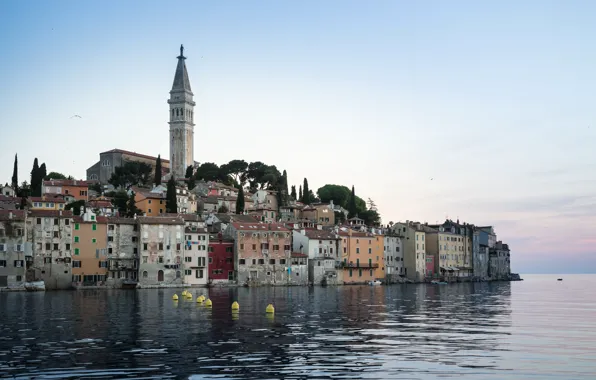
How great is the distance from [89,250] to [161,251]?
876 centimetres

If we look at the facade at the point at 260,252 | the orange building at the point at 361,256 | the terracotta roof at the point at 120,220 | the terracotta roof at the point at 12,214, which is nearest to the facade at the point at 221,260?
the facade at the point at 260,252

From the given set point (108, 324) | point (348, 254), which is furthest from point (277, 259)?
point (108, 324)

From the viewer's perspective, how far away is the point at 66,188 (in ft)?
341

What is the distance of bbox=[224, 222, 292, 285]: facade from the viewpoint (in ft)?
298

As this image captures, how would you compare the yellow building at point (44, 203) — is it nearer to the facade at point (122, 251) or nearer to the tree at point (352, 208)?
the facade at point (122, 251)

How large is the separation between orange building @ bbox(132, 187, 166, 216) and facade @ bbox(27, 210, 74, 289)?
80.1 ft

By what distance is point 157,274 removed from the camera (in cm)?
8388

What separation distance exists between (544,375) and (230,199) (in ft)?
324

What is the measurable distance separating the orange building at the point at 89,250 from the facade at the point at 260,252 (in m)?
17.7

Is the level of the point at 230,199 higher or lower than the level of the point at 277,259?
higher

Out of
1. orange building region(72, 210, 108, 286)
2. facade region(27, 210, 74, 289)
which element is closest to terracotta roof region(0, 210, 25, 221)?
facade region(27, 210, 74, 289)

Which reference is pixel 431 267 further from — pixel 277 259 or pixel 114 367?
pixel 114 367

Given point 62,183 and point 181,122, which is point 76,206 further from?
point 181,122

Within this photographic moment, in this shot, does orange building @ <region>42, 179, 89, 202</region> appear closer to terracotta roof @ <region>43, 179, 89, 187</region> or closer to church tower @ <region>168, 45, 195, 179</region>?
terracotta roof @ <region>43, 179, 89, 187</region>
